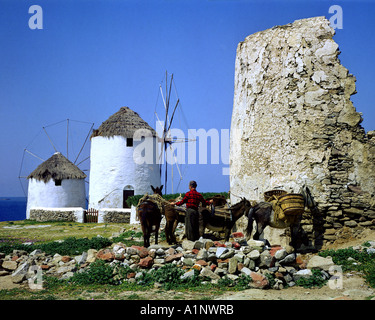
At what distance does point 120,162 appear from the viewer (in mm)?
25391

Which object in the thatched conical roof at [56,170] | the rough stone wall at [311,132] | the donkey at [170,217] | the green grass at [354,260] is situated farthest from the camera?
the thatched conical roof at [56,170]

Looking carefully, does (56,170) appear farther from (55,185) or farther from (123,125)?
(123,125)

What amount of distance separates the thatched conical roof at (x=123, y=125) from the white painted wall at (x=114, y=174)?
0.38 m

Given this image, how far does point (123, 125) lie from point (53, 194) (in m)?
6.92

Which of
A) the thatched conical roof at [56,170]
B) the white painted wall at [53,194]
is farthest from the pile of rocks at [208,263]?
the thatched conical roof at [56,170]

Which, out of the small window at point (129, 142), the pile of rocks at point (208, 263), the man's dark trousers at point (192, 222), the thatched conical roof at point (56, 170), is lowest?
the pile of rocks at point (208, 263)

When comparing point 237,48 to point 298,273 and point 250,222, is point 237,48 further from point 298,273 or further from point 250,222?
point 298,273

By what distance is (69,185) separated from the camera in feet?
90.5

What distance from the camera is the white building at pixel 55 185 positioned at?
2708 cm

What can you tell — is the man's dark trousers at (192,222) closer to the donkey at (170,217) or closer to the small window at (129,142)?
the donkey at (170,217)

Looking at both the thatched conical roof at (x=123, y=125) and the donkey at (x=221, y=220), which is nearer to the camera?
the donkey at (x=221, y=220)

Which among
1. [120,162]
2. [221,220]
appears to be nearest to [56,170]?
[120,162]
